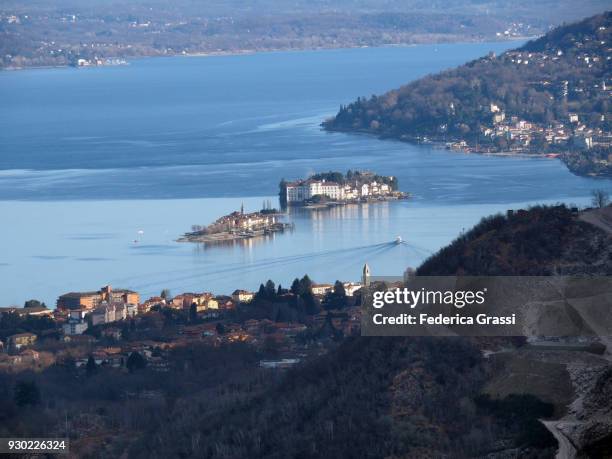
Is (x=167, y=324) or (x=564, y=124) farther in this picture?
(x=564, y=124)

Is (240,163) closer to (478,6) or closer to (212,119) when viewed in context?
(212,119)

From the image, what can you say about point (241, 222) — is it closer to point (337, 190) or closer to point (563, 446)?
point (337, 190)

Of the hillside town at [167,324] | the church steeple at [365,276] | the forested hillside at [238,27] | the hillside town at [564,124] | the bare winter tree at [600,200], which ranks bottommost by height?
the hillside town at [167,324]

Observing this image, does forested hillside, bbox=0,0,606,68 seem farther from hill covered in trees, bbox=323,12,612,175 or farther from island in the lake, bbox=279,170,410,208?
island in the lake, bbox=279,170,410,208

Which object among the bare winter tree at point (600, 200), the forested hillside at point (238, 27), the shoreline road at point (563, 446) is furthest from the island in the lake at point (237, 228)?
the forested hillside at point (238, 27)

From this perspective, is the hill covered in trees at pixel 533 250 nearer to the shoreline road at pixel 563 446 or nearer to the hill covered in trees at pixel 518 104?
the shoreline road at pixel 563 446

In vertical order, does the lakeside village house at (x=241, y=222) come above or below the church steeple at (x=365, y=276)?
above

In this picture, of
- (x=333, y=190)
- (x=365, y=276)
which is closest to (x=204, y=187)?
(x=333, y=190)
